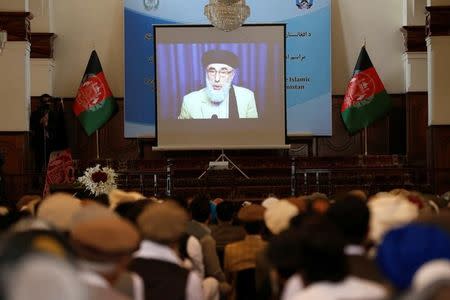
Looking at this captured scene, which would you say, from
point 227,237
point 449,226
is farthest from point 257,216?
point 449,226

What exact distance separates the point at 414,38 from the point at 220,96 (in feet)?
12.6

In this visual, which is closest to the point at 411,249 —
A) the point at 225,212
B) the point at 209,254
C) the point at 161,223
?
the point at 161,223

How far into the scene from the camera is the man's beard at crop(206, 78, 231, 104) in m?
16.2

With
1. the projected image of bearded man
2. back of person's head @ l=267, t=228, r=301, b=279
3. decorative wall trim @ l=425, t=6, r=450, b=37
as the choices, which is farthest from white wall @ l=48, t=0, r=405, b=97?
back of person's head @ l=267, t=228, r=301, b=279

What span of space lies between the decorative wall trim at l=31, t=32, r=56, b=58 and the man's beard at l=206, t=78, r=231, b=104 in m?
3.03

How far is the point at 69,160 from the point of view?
14805mm

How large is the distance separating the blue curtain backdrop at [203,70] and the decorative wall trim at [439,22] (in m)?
2.78

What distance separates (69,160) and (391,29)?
6.69 meters

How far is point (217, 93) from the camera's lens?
16281 millimetres

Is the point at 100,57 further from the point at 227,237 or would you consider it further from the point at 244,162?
the point at 227,237

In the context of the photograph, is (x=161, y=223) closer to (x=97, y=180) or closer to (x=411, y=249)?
(x=411, y=249)

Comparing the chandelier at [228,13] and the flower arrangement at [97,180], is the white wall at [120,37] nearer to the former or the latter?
the chandelier at [228,13]

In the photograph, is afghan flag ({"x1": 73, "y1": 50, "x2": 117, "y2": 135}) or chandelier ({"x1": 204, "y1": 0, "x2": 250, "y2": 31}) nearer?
chandelier ({"x1": 204, "y1": 0, "x2": 250, "y2": 31})

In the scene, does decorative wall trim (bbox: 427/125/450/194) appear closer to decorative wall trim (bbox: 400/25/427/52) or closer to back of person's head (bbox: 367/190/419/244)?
decorative wall trim (bbox: 400/25/427/52)
